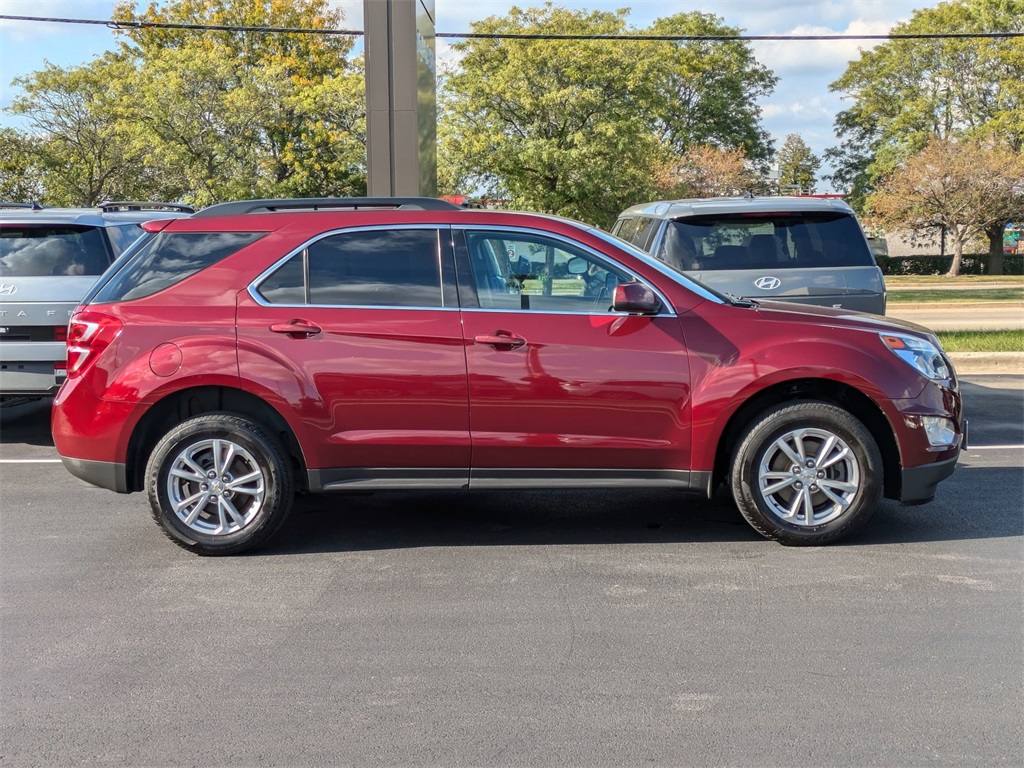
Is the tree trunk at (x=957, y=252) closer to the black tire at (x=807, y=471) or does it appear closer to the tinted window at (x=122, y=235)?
the tinted window at (x=122, y=235)

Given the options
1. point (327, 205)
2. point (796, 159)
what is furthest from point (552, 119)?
point (796, 159)

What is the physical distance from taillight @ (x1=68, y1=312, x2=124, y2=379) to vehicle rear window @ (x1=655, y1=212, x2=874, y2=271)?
14.7 feet

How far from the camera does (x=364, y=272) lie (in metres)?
5.93

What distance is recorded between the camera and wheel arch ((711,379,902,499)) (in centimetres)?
594

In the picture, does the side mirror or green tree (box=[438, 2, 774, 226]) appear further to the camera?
green tree (box=[438, 2, 774, 226])

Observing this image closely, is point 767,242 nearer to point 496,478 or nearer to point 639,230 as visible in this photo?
point 639,230

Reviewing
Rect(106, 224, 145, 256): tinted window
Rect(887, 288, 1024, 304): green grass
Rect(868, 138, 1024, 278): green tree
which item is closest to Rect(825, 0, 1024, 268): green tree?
Rect(868, 138, 1024, 278): green tree

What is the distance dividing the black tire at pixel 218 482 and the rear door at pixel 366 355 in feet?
0.67

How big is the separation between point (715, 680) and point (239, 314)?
10.5ft

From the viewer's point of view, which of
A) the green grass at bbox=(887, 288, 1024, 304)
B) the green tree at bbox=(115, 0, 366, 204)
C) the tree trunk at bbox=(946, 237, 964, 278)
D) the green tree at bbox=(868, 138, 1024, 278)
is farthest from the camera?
the tree trunk at bbox=(946, 237, 964, 278)

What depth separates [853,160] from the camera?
64.1 meters

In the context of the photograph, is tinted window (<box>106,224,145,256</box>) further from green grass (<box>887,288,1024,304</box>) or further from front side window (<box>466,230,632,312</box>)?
green grass (<box>887,288,1024,304</box>)

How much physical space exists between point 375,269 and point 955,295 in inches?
1070

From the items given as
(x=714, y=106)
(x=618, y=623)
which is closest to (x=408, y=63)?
(x=618, y=623)
